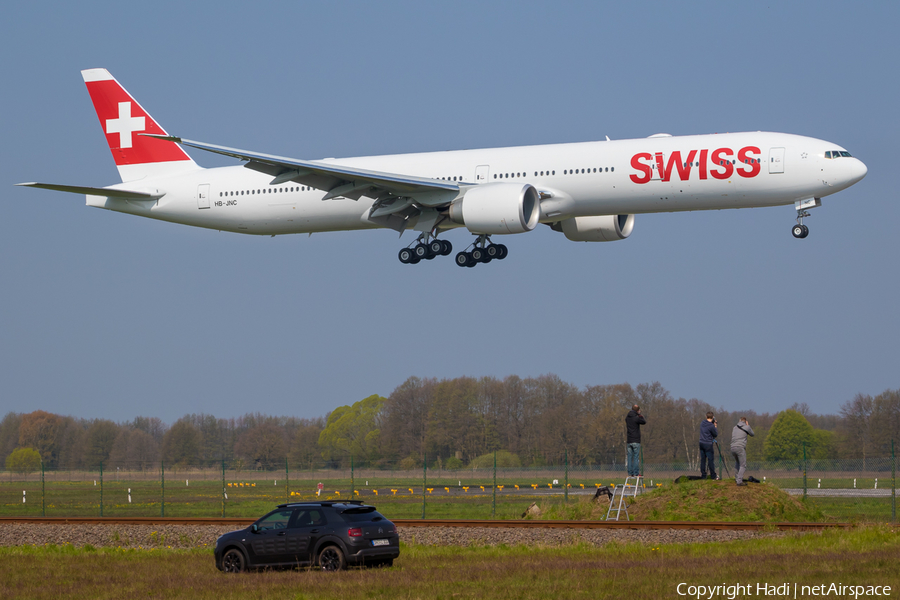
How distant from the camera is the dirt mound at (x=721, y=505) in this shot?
26.8 metres

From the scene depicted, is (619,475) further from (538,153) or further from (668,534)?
(668,534)

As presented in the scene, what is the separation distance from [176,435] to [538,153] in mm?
62650

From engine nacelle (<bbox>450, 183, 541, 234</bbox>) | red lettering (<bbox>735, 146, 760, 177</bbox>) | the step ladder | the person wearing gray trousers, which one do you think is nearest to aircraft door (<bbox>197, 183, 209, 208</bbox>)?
engine nacelle (<bbox>450, 183, 541, 234</bbox>)

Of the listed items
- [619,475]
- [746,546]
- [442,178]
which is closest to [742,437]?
[746,546]

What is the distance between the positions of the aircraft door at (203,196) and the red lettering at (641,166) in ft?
60.4

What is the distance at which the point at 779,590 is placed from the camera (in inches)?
588

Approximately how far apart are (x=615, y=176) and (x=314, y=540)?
63.0 feet

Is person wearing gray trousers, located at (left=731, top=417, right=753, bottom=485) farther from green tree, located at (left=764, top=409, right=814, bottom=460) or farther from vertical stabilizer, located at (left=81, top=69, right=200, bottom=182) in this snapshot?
green tree, located at (left=764, top=409, right=814, bottom=460)

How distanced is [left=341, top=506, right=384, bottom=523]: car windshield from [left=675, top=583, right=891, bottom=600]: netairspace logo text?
237 inches

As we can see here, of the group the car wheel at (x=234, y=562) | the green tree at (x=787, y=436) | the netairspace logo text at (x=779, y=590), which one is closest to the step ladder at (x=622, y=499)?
the car wheel at (x=234, y=562)

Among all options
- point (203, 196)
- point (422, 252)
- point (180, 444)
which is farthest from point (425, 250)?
point (180, 444)

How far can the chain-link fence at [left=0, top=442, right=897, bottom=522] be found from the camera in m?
37.7

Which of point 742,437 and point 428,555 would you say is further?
point 742,437

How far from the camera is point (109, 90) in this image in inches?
1911
